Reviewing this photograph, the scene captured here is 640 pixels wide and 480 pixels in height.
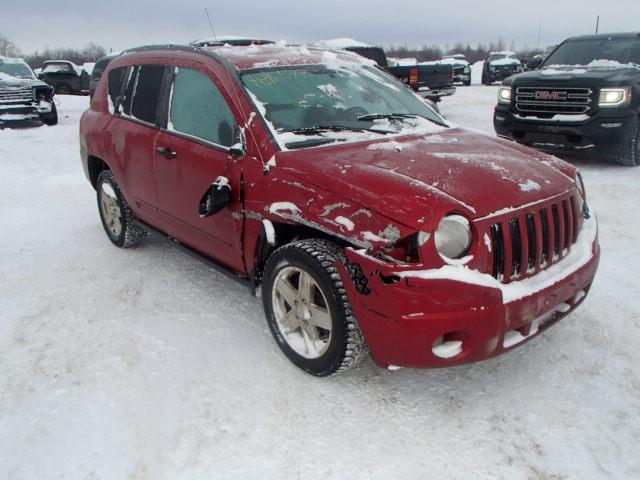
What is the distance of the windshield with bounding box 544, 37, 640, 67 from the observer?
7.80 metres

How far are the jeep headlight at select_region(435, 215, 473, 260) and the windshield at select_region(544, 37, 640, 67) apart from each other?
22.4ft

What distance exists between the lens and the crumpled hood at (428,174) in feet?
7.69

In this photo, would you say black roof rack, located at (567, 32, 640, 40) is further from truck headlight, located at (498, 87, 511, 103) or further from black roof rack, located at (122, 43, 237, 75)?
black roof rack, located at (122, 43, 237, 75)

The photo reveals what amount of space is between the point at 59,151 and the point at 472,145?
9040 mm

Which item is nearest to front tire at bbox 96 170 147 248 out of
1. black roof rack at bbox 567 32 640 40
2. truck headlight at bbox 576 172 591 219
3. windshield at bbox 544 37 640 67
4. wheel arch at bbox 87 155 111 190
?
wheel arch at bbox 87 155 111 190

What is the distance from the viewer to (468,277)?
2250mm

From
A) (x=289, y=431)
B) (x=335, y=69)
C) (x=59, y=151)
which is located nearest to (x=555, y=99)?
(x=335, y=69)

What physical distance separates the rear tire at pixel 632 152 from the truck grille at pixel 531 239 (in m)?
5.18

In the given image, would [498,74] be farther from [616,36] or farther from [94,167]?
[94,167]

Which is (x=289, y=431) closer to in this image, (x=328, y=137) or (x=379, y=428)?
(x=379, y=428)

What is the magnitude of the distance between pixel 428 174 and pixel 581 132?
17.7 feet

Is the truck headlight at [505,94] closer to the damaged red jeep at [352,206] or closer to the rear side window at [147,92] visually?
the damaged red jeep at [352,206]

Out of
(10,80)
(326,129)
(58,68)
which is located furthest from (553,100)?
(58,68)

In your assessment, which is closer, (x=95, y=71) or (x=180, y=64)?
(x=180, y=64)
